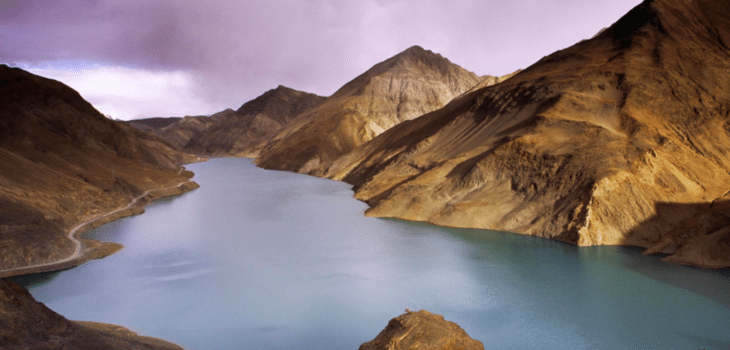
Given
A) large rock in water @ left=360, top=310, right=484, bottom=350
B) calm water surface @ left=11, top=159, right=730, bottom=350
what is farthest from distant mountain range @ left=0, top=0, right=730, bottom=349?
calm water surface @ left=11, top=159, right=730, bottom=350

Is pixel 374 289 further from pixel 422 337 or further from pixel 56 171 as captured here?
pixel 56 171

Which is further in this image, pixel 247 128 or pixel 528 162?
pixel 247 128

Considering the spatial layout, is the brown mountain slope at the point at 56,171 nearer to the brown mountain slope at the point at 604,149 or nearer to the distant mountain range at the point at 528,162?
the distant mountain range at the point at 528,162

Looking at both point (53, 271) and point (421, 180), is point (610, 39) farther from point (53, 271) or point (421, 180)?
point (53, 271)

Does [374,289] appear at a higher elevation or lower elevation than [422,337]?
higher

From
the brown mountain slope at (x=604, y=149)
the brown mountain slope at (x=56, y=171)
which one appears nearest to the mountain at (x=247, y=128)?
the brown mountain slope at (x=56, y=171)

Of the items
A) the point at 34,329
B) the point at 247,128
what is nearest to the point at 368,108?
the point at 247,128
